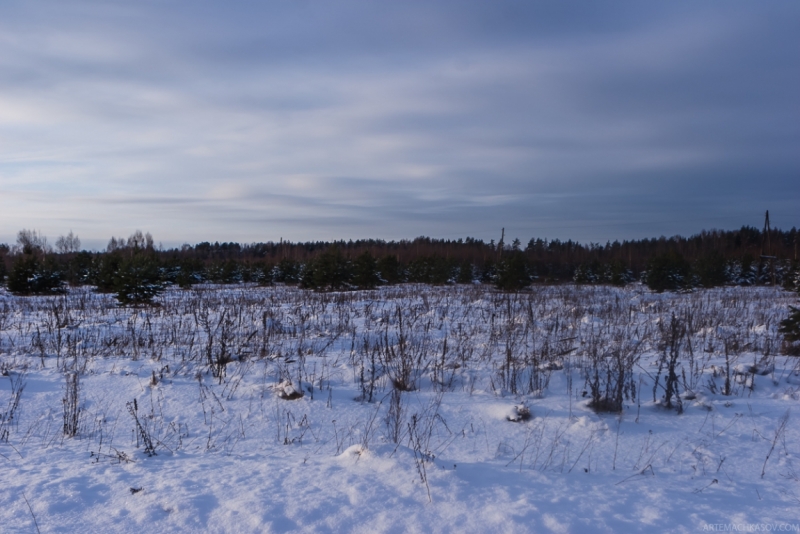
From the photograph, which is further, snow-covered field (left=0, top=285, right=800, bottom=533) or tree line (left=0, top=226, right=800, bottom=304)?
tree line (left=0, top=226, right=800, bottom=304)

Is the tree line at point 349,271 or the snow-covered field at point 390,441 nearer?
the snow-covered field at point 390,441

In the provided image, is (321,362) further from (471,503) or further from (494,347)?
(471,503)

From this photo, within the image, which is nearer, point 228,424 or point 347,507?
point 347,507

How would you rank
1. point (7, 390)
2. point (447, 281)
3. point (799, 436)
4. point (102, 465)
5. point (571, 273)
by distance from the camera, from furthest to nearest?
point (571, 273), point (447, 281), point (7, 390), point (799, 436), point (102, 465)

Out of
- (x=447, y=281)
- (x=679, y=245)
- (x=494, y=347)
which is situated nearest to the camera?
(x=494, y=347)

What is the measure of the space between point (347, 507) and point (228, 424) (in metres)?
2.32

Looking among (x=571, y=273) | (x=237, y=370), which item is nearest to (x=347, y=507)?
(x=237, y=370)

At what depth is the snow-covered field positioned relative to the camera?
288 cm

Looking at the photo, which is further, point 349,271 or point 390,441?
point 349,271

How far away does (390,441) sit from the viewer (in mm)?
4289

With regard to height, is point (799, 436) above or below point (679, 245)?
below

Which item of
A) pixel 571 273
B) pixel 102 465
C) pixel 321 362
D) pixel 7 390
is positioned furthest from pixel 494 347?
pixel 571 273

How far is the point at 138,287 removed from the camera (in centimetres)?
1680

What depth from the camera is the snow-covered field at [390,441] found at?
9.43 ft
